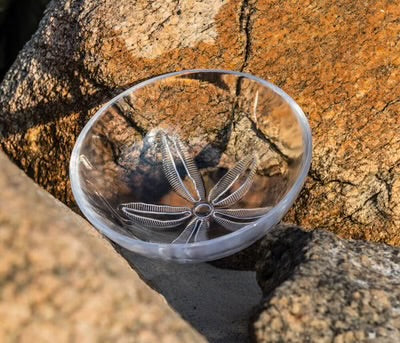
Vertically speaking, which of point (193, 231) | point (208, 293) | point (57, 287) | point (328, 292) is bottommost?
point (208, 293)

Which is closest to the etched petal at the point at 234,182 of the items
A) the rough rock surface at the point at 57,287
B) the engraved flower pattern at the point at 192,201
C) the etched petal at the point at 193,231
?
the engraved flower pattern at the point at 192,201

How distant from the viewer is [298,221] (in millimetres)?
Result: 3141

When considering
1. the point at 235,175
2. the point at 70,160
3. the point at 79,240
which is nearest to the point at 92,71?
the point at 70,160

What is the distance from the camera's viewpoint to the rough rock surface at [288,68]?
3.06 meters

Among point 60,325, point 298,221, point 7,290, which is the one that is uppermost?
point 7,290

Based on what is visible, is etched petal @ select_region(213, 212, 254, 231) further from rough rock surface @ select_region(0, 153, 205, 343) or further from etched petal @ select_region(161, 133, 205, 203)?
rough rock surface @ select_region(0, 153, 205, 343)

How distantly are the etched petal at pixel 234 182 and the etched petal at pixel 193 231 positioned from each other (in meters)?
0.12

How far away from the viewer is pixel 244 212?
3.12 metres

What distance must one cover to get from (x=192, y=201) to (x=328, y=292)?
102cm

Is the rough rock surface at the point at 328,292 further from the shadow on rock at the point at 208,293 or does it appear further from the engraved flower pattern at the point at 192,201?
the engraved flower pattern at the point at 192,201

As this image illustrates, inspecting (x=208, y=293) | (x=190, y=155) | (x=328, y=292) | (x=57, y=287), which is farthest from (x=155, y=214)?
(x=57, y=287)

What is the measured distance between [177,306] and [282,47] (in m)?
1.10

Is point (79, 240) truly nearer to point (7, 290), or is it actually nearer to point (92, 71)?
point (7, 290)

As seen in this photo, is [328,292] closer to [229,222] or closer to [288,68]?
[229,222]
